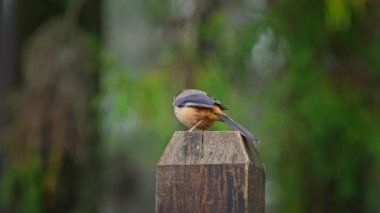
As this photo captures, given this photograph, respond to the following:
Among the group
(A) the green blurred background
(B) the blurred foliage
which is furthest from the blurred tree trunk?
(B) the blurred foliage

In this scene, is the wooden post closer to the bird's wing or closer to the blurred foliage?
the bird's wing

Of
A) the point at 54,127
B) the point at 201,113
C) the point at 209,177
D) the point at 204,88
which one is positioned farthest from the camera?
the point at 54,127

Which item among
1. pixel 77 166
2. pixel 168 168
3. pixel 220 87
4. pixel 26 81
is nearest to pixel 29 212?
pixel 77 166

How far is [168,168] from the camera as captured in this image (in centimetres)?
217

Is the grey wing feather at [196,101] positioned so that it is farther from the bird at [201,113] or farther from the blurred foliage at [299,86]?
the blurred foliage at [299,86]

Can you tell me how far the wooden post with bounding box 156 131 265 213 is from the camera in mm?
2113

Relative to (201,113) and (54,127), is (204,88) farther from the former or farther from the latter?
(201,113)

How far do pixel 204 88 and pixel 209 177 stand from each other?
3.82 meters

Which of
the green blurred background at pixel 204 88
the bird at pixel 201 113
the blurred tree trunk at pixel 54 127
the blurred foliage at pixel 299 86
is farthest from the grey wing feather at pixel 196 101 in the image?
the blurred tree trunk at pixel 54 127

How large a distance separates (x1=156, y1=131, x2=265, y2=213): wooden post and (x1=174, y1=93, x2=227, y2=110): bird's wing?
0.89 metres

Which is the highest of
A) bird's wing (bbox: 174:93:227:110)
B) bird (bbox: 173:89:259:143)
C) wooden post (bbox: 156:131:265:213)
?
bird's wing (bbox: 174:93:227:110)

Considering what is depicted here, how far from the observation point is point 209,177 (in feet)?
7.02

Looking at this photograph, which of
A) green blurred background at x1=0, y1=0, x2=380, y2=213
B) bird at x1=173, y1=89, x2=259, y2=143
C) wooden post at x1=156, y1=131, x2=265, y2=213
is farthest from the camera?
green blurred background at x1=0, y1=0, x2=380, y2=213

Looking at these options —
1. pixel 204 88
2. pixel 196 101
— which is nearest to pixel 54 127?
pixel 204 88
